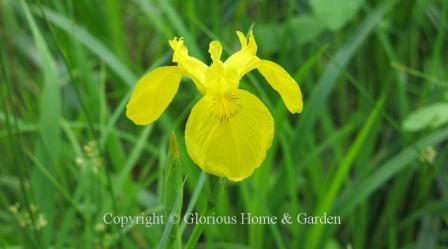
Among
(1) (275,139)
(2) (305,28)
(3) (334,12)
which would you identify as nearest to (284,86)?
(1) (275,139)

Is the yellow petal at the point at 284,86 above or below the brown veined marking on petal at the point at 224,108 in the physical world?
above

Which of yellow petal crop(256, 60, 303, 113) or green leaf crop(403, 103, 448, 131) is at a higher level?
green leaf crop(403, 103, 448, 131)

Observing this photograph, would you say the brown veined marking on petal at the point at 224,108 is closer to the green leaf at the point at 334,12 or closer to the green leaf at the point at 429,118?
the green leaf at the point at 429,118

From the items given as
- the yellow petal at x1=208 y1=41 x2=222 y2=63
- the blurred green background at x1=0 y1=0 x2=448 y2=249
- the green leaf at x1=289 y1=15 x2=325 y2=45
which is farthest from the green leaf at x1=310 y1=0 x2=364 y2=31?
the yellow petal at x1=208 y1=41 x2=222 y2=63

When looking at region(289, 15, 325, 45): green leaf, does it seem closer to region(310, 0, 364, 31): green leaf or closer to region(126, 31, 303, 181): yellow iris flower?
region(310, 0, 364, 31): green leaf

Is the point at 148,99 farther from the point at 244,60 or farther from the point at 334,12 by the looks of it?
the point at 334,12

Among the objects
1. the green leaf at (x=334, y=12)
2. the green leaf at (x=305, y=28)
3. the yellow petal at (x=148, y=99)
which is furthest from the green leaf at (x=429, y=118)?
the yellow petal at (x=148, y=99)
